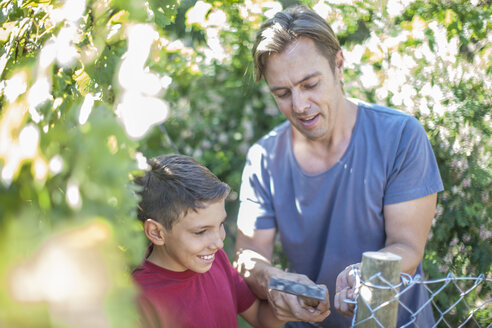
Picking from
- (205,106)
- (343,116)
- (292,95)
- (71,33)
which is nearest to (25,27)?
(71,33)

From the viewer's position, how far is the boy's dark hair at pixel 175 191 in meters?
1.91

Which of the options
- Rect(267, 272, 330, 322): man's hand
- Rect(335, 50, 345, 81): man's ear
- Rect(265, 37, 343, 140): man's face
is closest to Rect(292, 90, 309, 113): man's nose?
Rect(265, 37, 343, 140): man's face

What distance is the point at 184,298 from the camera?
75.5 inches

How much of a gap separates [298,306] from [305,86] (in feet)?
3.22

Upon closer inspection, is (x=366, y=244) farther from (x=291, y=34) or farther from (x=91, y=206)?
(x=91, y=206)

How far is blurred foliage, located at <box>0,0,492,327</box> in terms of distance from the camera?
844 millimetres

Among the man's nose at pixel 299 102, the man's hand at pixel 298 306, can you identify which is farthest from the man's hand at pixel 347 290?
the man's nose at pixel 299 102

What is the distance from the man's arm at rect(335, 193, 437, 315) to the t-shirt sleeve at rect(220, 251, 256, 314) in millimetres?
601

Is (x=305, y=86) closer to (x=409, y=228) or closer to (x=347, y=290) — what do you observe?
(x=409, y=228)

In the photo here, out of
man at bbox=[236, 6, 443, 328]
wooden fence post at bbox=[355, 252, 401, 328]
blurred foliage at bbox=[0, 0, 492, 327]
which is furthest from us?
man at bbox=[236, 6, 443, 328]

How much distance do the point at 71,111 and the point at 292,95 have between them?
57.1 inches

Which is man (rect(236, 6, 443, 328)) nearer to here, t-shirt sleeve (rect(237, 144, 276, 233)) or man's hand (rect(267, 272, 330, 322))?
t-shirt sleeve (rect(237, 144, 276, 233))

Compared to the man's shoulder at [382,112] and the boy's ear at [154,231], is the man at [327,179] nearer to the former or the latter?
the man's shoulder at [382,112]

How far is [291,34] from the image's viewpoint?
7.62ft
